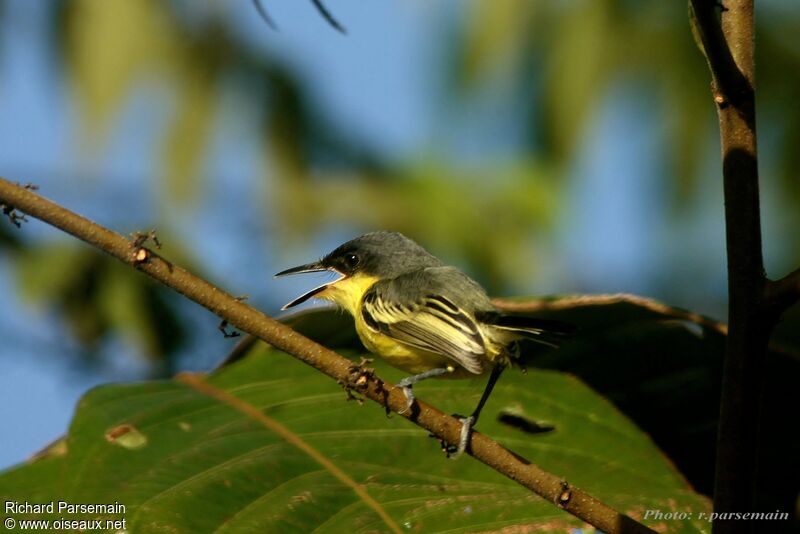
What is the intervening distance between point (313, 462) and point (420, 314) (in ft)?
1.72

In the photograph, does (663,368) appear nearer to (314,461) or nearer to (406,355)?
(406,355)

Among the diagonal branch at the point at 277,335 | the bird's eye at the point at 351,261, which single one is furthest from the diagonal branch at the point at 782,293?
the bird's eye at the point at 351,261

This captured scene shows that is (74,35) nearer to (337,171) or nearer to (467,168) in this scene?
(337,171)

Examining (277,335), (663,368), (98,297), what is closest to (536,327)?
(663,368)

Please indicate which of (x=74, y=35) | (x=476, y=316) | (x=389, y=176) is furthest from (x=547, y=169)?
(x=476, y=316)

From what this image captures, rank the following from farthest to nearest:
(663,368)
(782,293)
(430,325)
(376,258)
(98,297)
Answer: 1. (98,297)
2. (376,258)
3. (663,368)
4. (430,325)
5. (782,293)

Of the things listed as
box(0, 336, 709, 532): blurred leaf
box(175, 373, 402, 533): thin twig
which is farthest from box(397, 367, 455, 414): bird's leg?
box(175, 373, 402, 533): thin twig

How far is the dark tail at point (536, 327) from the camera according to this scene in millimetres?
2227

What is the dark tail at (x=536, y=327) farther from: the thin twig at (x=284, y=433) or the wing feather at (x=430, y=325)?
the thin twig at (x=284, y=433)

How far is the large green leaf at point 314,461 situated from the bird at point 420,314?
13 cm

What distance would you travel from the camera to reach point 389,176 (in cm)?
779

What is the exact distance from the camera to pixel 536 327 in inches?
89.7

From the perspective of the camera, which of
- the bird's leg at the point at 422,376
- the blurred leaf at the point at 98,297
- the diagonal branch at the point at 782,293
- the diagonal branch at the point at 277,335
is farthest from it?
the blurred leaf at the point at 98,297

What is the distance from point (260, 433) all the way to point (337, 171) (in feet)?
18.4
